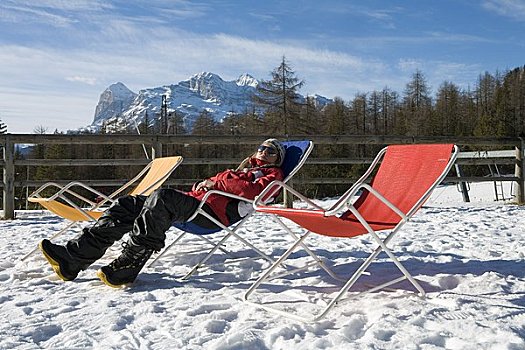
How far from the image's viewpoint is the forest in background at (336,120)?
20.2 metres

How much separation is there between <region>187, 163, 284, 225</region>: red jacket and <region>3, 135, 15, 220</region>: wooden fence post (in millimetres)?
3574

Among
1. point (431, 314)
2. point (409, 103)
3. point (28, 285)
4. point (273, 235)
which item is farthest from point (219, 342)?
point (409, 103)

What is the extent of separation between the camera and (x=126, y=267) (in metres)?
2.78

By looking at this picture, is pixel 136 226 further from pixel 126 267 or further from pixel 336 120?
pixel 336 120

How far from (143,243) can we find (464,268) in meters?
1.81

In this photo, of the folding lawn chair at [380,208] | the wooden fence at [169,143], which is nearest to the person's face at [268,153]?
the folding lawn chair at [380,208]

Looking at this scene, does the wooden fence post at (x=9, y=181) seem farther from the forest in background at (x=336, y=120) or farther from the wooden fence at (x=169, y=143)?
the forest in background at (x=336, y=120)

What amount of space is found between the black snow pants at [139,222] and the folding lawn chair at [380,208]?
457mm

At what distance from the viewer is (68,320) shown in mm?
2287

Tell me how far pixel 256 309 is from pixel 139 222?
0.77 m

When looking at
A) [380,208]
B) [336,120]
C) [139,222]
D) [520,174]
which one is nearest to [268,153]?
[380,208]

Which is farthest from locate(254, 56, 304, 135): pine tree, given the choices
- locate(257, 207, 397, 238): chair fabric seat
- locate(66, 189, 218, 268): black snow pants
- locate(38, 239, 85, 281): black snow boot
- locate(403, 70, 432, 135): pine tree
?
locate(257, 207, 397, 238): chair fabric seat

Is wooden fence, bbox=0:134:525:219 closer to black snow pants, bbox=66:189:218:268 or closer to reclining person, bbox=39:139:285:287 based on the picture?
reclining person, bbox=39:139:285:287

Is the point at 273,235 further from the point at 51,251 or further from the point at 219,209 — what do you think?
the point at 51,251
